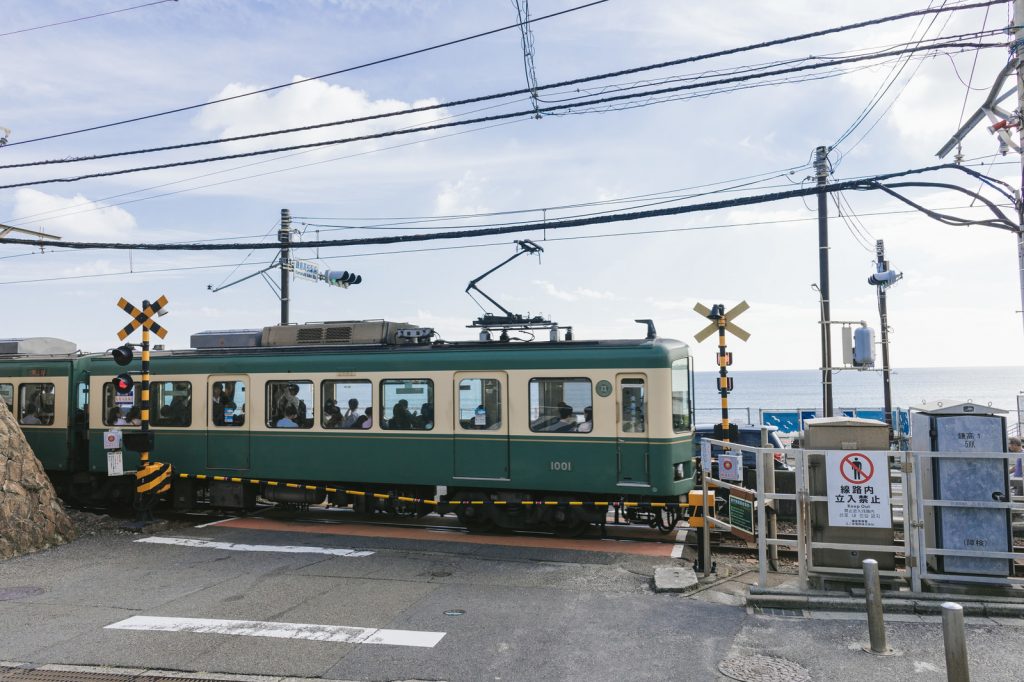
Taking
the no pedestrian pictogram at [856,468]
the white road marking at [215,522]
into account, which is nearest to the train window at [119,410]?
the white road marking at [215,522]

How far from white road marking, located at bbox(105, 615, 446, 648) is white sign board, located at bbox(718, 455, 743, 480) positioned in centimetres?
450

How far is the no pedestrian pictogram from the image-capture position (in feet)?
26.6

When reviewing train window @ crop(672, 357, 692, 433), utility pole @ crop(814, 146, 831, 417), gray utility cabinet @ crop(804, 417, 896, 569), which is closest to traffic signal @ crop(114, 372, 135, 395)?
train window @ crop(672, 357, 692, 433)

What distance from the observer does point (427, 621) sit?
7.76 m

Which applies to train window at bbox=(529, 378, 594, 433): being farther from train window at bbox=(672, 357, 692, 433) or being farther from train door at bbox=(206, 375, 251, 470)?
train door at bbox=(206, 375, 251, 470)

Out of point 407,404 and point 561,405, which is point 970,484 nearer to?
point 561,405

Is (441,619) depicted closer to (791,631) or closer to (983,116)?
(791,631)

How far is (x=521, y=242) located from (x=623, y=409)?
13.2ft

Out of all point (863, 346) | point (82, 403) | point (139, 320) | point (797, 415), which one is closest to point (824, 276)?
point (863, 346)

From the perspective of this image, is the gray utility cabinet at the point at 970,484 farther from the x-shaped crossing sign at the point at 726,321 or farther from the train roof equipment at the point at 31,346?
the train roof equipment at the point at 31,346

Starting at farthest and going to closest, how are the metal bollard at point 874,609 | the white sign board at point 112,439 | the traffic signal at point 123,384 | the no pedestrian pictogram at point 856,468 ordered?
the traffic signal at point 123,384 → the white sign board at point 112,439 → the no pedestrian pictogram at point 856,468 → the metal bollard at point 874,609

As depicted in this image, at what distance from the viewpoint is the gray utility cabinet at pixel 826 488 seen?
832cm

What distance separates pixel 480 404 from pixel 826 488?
5.31 meters

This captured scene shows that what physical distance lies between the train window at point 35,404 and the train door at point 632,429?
37.4 ft
